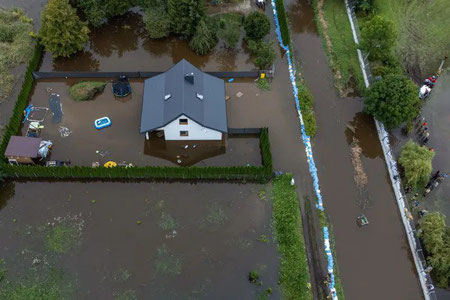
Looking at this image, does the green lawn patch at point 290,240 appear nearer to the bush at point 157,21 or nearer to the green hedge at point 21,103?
the bush at point 157,21

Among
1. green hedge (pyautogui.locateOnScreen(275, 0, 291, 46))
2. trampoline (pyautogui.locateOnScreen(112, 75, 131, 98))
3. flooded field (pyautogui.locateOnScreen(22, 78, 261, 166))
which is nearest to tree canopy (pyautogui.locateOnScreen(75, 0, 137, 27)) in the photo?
trampoline (pyautogui.locateOnScreen(112, 75, 131, 98))

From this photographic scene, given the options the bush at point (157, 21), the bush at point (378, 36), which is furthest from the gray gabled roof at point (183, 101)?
the bush at point (378, 36)

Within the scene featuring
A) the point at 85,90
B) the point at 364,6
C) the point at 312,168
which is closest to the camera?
the point at 312,168

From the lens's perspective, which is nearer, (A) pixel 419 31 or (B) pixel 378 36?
(B) pixel 378 36

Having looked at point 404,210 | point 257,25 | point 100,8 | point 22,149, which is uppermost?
point 100,8

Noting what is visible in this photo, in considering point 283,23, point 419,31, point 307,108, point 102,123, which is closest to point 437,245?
point 307,108

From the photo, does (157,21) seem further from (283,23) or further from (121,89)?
(283,23)

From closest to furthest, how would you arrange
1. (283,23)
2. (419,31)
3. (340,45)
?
1. (340,45)
2. (283,23)
3. (419,31)
